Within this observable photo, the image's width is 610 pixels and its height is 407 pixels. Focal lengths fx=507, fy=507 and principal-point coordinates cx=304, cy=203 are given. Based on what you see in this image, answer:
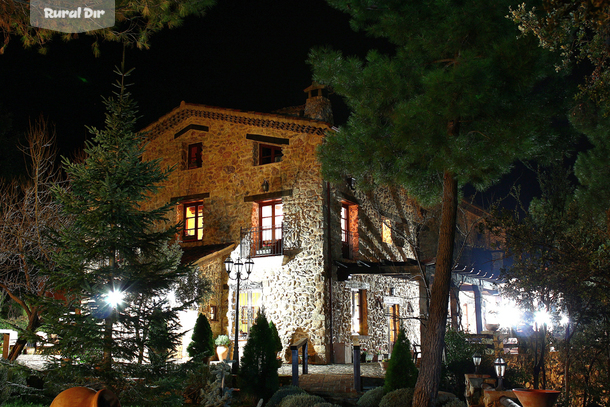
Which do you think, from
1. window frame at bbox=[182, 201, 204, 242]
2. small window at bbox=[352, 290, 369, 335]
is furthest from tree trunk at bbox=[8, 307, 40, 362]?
small window at bbox=[352, 290, 369, 335]

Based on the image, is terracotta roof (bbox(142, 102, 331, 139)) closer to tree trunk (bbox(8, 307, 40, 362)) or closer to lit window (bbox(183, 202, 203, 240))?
lit window (bbox(183, 202, 203, 240))

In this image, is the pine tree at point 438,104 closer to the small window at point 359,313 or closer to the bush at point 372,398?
the bush at point 372,398

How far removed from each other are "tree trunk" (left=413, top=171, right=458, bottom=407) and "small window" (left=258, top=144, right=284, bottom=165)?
9002 mm

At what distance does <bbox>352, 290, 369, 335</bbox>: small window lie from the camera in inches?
651

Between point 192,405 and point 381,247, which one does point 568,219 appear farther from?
point 381,247

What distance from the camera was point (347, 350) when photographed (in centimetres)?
1545

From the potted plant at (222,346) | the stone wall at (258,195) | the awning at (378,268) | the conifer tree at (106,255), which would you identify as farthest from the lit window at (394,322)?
the conifer tree at (106,255)

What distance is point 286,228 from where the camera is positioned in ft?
53.4

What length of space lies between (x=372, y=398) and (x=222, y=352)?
6349 millimetres

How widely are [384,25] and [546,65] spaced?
282cm

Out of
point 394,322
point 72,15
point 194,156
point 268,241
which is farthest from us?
point 194,156

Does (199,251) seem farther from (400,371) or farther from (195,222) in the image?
(400,371)

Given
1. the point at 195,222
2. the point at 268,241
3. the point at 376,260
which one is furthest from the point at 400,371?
the point at 195,222

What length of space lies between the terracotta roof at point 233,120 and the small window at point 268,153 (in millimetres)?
869
